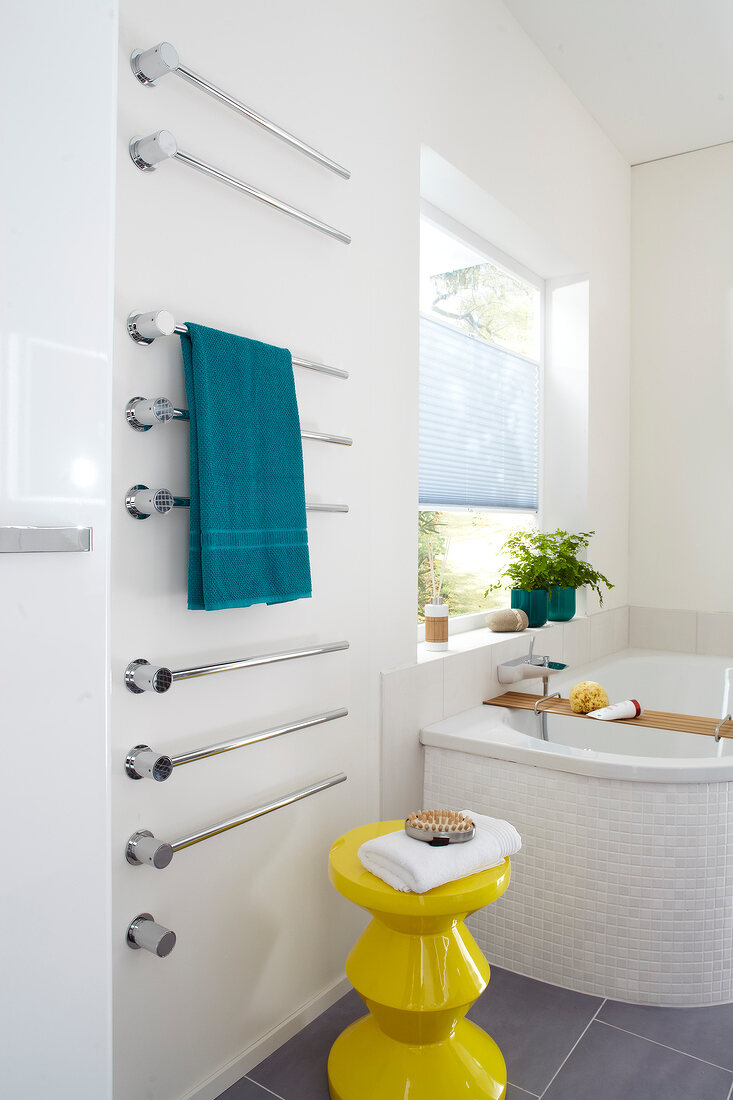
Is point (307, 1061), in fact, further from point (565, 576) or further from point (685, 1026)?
point (565, 576)

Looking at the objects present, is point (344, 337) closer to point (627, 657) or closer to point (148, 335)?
point (148, 335)

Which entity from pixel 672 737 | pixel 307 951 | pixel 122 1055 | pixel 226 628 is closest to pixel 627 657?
pixel 672 737

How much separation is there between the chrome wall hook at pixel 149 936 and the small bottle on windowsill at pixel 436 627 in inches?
46.1

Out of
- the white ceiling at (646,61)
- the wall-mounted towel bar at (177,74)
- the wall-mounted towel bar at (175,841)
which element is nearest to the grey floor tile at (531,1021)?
the wall-mounted towel bar at (175,841)

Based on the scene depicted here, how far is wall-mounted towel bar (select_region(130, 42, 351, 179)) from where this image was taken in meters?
1.21

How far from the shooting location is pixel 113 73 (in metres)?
0.85

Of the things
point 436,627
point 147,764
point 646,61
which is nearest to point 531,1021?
point 436,627

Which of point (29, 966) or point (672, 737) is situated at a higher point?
point (29, 966)

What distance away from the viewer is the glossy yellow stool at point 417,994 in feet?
4.60

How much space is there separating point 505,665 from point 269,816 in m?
1.10

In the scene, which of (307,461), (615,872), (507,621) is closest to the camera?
(307,461)

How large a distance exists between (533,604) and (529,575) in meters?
0.12

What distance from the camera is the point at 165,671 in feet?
Answer: 4.05

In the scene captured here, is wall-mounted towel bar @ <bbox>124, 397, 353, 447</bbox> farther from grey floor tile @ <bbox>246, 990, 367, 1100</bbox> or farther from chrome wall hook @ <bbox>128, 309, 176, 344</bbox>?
grey floor tile @ <bbox>246, 990, 367, 1100</bbox>
